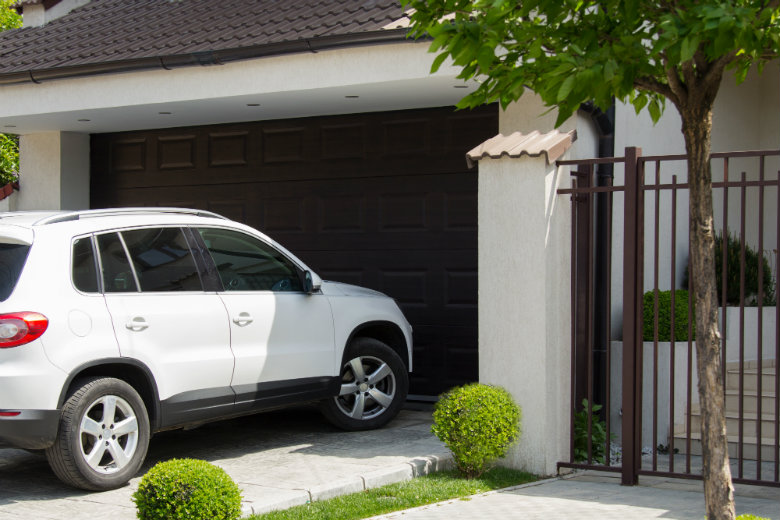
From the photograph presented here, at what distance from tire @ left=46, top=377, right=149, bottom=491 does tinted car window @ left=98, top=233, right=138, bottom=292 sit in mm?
664

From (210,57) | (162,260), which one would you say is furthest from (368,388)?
(210,57)

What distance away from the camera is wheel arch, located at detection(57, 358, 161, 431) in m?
6.89

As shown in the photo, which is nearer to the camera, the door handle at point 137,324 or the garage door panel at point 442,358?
the door handle at point 137,324

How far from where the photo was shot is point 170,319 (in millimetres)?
7340

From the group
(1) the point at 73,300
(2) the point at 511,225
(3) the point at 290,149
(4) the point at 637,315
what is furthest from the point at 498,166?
(3) the point at 290,149

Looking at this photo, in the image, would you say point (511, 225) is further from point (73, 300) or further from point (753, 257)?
point (753, 257)

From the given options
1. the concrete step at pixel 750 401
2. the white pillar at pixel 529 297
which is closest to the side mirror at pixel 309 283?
the white pillar at pixel 529 297

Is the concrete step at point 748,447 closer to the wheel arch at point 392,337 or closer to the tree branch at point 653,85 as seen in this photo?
the wheel arch at point 392,337

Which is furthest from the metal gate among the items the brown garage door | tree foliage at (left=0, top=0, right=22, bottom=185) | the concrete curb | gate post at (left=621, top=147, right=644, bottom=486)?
tree foliage at (left=0, top=0, right=22, bottom=185)

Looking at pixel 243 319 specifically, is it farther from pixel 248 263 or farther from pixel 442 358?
pixel 442 358

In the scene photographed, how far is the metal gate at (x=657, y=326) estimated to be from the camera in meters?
7.29

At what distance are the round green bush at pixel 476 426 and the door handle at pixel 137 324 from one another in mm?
2166

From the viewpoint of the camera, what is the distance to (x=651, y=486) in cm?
752

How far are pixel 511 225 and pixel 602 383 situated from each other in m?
2.50
